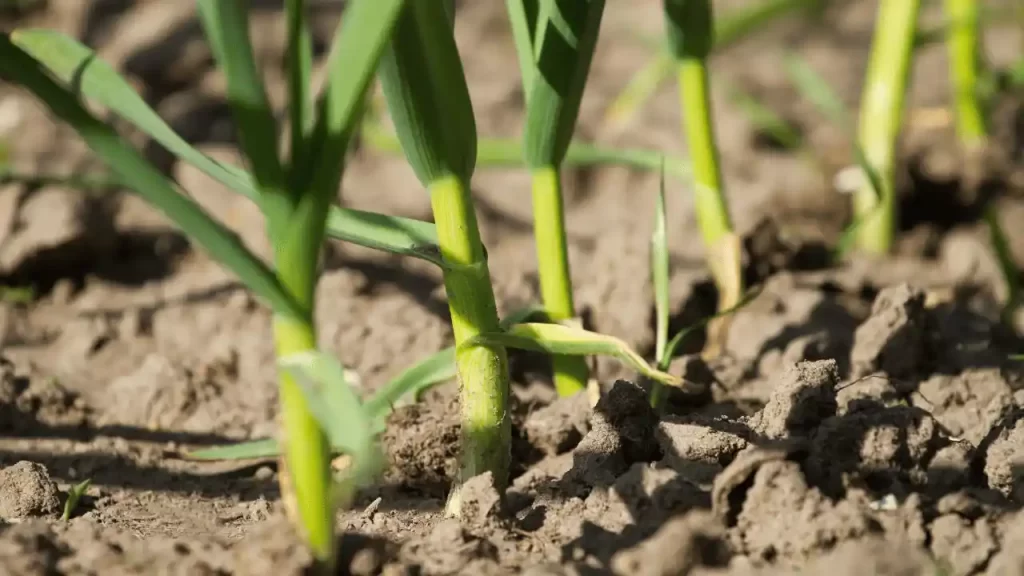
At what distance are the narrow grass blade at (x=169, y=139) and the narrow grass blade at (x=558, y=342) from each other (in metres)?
0.10

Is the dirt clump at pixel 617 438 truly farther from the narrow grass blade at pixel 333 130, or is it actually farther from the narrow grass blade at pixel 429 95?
the narrow grass blade at pixel 333 130

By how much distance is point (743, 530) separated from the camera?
3.47ft

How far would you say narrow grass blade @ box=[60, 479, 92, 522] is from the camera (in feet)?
4.07

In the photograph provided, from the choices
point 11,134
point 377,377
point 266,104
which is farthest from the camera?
point 11,134

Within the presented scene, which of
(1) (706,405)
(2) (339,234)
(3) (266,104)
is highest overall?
(3) (266,104)

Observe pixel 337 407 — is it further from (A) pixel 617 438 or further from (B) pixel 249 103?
(A) pixel 617 438

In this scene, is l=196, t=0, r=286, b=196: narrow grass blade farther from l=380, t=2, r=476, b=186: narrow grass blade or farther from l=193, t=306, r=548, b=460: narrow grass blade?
l=193, t=306, r=548, b=460: narrow grass blade

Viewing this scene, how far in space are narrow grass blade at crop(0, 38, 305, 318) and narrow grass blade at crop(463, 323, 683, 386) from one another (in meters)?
0.30

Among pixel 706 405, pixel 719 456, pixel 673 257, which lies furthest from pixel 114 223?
pixel 719 456

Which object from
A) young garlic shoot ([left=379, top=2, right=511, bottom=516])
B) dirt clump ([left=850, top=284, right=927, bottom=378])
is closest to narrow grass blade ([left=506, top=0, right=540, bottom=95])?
young garlic shoot ([left=379, top=2, right=511, bottom=516])

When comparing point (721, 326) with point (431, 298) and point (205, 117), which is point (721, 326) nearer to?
point (431, 298)

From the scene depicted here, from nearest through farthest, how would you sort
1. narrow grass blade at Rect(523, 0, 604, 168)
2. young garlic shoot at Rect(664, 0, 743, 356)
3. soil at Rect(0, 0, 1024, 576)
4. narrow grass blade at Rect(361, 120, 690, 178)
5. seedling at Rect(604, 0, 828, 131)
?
soil at Rect(0, 0, 1024, 576) < narrow grass blade at Rect(523, 0, 604, 168) < young garlic shoot at Rect(664, 0, 743, 356) < narrow grass blade at Rect(361, 120, 690, 178) < seedling at Rect(604, 0, 828, 131)

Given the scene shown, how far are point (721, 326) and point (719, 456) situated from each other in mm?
525

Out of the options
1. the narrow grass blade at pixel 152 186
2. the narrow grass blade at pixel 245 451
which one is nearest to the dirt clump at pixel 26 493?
the narrow grass blade at pixel 245 451
